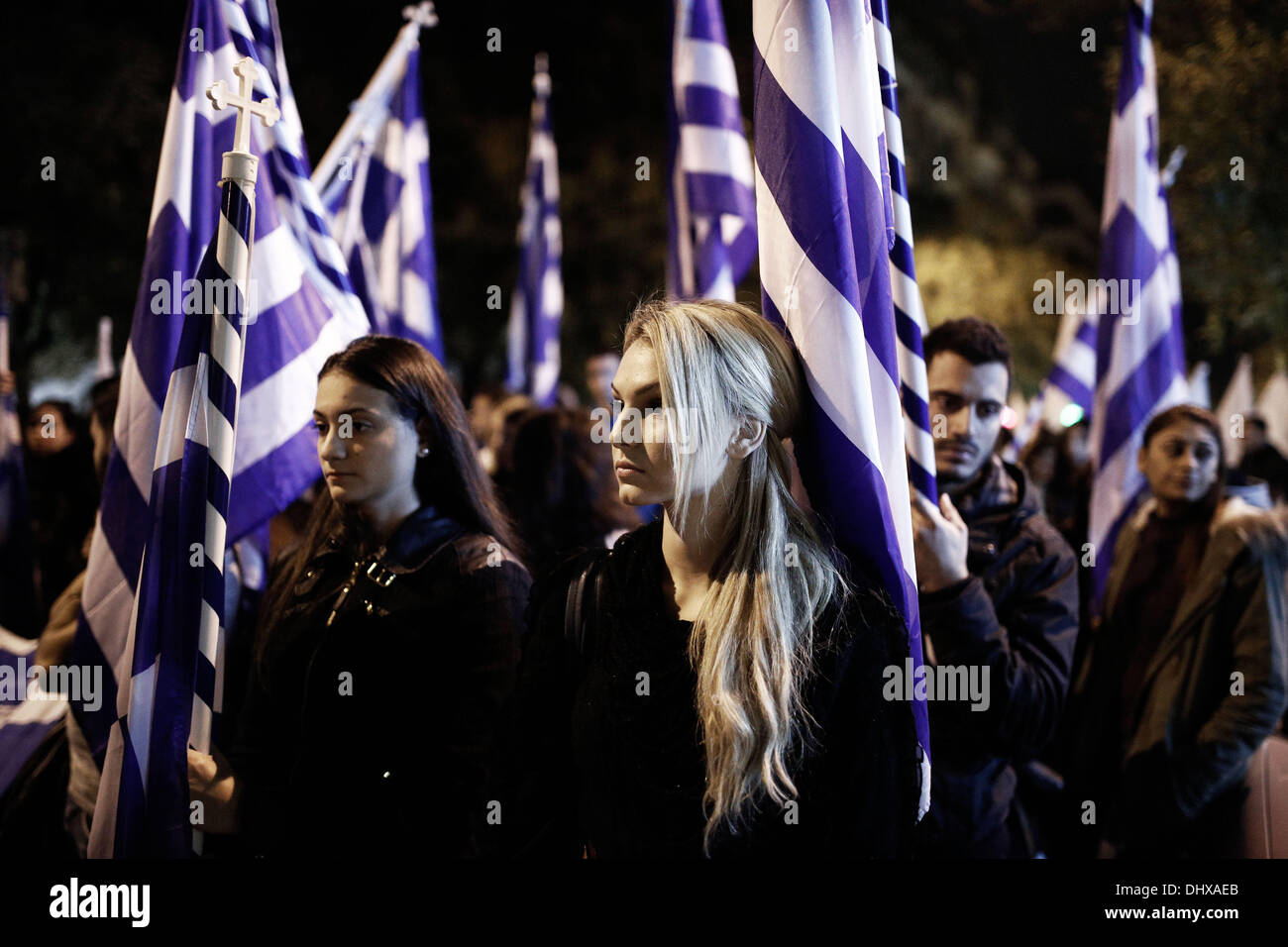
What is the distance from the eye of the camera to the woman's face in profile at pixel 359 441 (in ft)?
10.00

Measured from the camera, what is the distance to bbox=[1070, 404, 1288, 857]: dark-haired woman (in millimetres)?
4016

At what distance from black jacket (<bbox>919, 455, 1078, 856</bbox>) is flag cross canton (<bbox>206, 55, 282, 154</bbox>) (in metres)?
2.27

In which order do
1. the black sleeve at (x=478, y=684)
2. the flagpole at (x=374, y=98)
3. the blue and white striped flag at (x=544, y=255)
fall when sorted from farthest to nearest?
the blue and white striped flag at (x=544, y=255) → the flagpole at (x=374, y=98) → the black sleeve at (x=478, y=684)

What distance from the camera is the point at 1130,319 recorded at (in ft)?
18.8

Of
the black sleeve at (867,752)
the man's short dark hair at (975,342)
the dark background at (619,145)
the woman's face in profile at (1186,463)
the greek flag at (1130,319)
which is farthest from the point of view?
the dark background at (619,145)

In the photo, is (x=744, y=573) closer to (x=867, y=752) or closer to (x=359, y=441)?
(x=867, y=752)

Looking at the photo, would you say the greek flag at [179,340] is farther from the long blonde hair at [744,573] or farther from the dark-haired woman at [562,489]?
the long blonde hair at [744,573]

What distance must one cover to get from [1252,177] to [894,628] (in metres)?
13.5

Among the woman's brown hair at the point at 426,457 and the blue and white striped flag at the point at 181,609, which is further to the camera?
the woman's brown hair at the point at 426,457

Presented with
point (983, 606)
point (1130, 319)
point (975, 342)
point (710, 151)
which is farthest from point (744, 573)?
point (1130, 319)

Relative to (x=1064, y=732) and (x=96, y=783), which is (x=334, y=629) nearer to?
(x=96, y=783)

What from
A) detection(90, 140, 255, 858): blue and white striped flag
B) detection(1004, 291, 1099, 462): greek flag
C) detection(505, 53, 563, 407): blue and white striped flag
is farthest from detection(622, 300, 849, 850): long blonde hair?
detection(1004, 291, 1099, 462): greek flag

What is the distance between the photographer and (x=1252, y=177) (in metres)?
13.2

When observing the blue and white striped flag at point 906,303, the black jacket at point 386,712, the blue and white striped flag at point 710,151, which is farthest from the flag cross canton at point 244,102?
the blue and white striped flag at point 710,151
